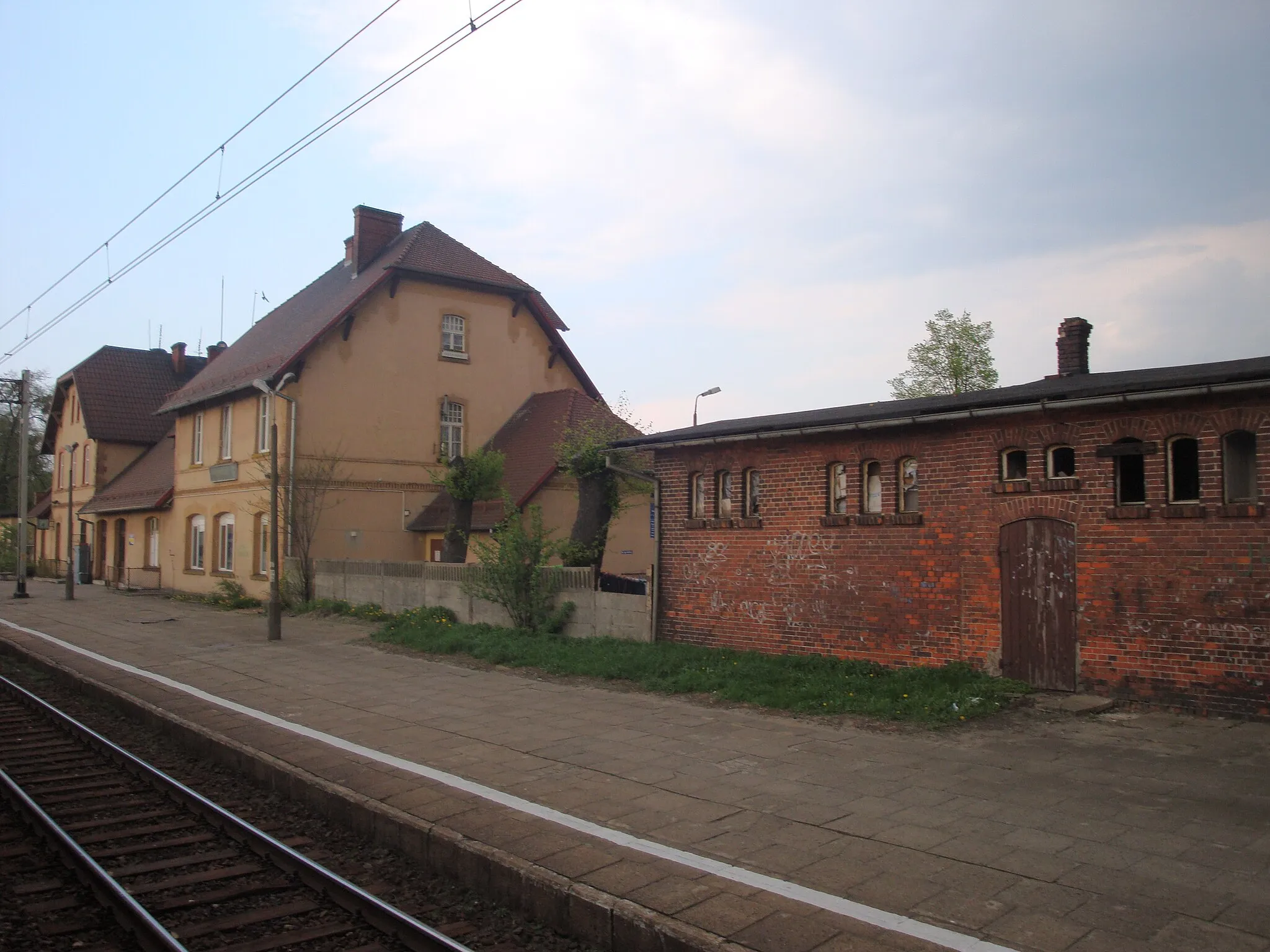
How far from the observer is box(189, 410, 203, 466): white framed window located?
30859 millimetres

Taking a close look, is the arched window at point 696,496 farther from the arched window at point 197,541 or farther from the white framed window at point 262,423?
the arched window at point 197,541

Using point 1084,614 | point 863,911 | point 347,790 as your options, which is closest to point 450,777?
point 347,790

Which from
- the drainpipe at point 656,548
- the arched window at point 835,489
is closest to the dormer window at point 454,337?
the drainpipe at point 656,548

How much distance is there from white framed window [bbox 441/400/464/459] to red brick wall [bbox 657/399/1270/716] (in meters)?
14.3

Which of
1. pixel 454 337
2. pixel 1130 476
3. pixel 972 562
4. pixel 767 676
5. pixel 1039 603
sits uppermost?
pixel 454 337

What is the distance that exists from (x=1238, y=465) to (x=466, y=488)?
639 inches

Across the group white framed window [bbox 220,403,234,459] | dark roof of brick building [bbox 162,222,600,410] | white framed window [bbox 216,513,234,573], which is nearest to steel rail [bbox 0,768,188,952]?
dark roof of brick building [bbox 162,222,600,410]

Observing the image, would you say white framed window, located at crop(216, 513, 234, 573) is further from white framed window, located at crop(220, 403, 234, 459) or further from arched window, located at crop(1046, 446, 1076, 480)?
arched window, located at crop(1046, 446, 1076, 480)

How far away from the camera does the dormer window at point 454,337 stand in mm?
28219

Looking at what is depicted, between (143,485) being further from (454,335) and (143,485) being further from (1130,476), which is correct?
(1130,476)

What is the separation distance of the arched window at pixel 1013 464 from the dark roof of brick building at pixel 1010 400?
54 cm

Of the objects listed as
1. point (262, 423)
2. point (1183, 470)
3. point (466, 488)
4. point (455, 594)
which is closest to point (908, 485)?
point (1183, 470)

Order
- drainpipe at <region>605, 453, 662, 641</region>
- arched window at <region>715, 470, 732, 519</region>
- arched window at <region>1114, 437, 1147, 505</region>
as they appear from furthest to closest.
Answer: drainpipe at <region>605, 453, 662, 641</region>, arched window at <region>715, 470, 732, 519</region>, arched window at <region>1114, 437, 1147, 505</region>

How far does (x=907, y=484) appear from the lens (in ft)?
40.2
